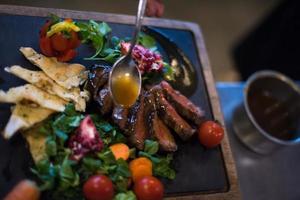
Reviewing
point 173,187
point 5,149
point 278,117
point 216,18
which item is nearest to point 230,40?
point 216,18

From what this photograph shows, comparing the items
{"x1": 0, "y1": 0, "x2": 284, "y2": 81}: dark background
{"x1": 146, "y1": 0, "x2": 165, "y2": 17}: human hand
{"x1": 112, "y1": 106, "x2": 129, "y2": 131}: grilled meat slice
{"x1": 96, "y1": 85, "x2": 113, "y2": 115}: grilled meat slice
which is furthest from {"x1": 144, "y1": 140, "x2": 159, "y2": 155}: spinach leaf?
{"x1": 0, "y1": 0, "x2": 284, "y2": 81}: dark background

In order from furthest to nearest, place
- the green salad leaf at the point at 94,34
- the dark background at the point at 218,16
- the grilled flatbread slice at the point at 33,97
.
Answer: the dark background at the point at 218,16 < the green salad leaf at the point at 94,34 < the grilled flatbread slice at the point at 33,97

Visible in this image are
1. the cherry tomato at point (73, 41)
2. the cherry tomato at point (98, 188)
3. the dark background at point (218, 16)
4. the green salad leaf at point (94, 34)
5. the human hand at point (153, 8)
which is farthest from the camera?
the dark background at point (218, 16)

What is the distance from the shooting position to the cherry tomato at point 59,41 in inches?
75.5

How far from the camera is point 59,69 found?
1.96 metres

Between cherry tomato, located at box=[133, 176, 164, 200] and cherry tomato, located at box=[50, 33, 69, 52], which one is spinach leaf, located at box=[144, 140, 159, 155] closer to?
cherry tomato, located at box=[133, 176, 164, 200]

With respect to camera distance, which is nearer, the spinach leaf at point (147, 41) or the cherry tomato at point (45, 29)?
the cherry tomato at point (45, 29)

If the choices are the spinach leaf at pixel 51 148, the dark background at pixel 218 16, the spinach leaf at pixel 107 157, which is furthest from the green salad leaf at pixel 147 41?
the dark background at pixel 218 16

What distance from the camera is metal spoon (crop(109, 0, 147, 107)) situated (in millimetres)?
1906

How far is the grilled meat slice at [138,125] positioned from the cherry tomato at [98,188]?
29cm

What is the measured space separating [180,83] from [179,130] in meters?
→ 0.39

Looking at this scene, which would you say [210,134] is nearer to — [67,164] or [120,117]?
[120,117]

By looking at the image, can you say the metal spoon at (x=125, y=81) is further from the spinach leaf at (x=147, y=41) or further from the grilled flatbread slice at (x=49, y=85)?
the spinach leaf at (x=147, y=41)

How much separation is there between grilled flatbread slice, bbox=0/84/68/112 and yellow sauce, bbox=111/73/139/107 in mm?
258
